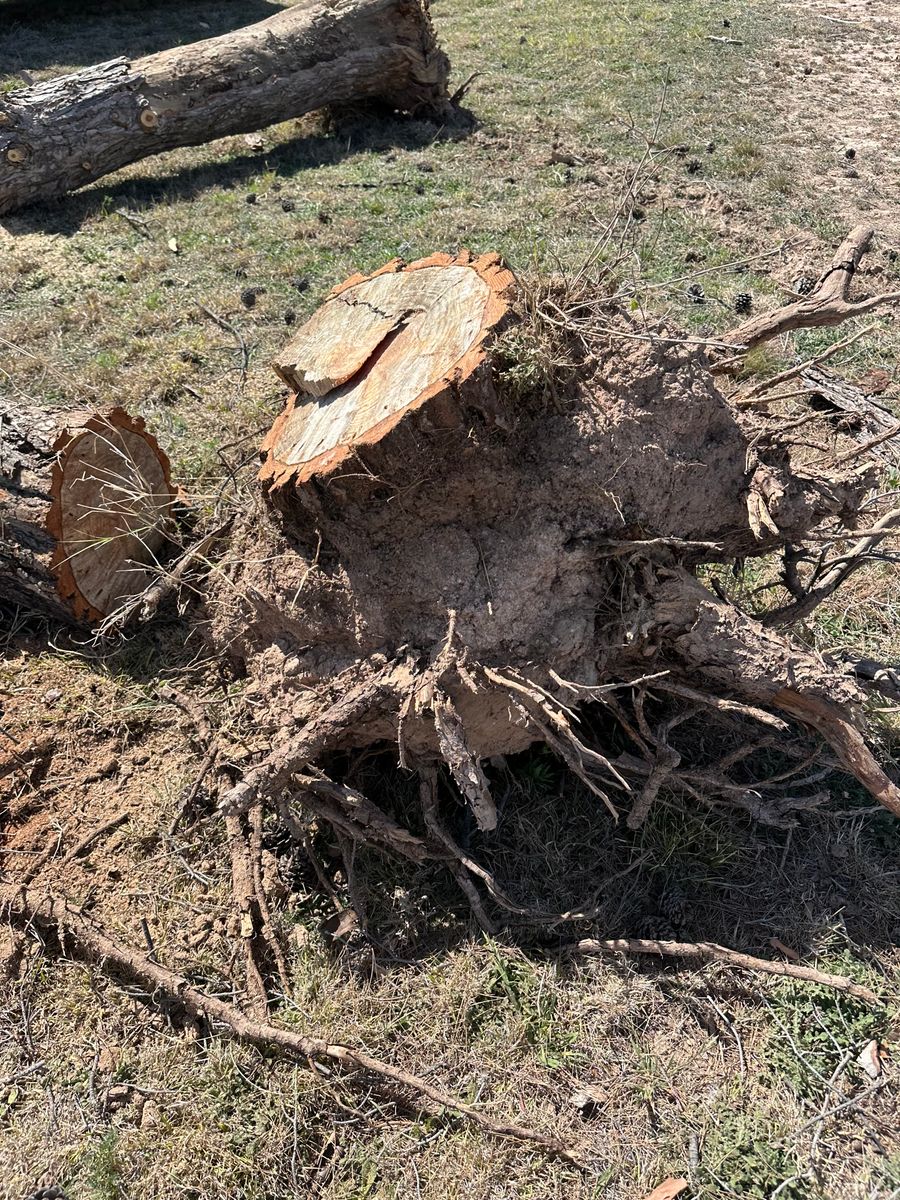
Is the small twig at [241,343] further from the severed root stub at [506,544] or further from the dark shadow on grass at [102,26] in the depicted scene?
the dark shadow on grass at [102,26]

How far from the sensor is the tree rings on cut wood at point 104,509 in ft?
9.86

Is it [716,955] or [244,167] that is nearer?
[716,955]

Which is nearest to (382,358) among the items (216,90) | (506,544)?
(506,544)

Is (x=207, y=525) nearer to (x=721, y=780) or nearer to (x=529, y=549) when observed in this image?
(x=529, y=549)

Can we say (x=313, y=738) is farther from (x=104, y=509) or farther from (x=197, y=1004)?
(x=104, y=509)

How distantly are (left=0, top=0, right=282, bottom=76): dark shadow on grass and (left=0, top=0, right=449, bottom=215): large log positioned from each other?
3110mm

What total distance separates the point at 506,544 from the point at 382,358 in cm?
66

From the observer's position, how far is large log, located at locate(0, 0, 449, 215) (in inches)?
253

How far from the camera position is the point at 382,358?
2410 millimetres

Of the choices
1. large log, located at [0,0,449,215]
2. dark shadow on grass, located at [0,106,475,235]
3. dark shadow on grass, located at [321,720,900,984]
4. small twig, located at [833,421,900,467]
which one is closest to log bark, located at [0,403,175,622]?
dark shadow on grass, located at [321,720,900,984]

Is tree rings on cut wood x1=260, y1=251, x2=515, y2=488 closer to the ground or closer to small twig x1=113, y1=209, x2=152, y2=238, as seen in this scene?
the ground

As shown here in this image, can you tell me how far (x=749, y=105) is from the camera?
7.50m

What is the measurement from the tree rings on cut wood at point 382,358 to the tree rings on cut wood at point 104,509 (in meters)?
0.80

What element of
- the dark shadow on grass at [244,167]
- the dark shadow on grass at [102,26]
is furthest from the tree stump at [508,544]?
the dark shadow on grass at [102,26]
